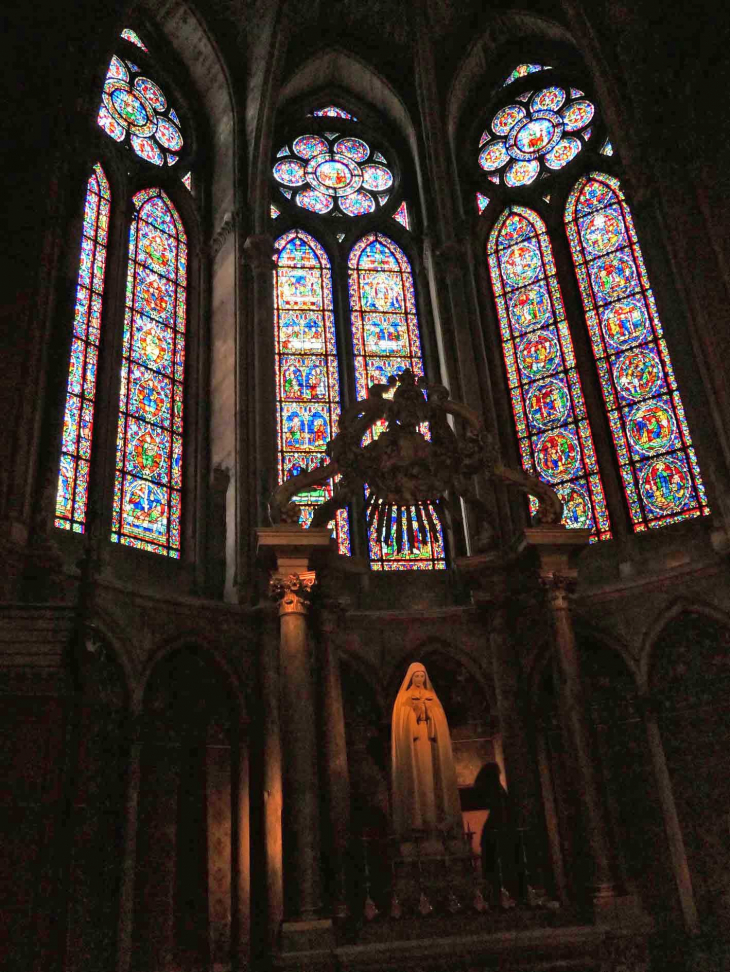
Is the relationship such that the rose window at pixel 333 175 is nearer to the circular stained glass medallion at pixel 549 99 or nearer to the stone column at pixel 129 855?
the circular stained glass medallion at pixel 549 99

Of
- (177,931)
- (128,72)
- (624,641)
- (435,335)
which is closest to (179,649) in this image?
(177,931)

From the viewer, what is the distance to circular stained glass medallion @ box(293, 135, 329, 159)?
15.8m

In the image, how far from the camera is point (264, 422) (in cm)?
1220

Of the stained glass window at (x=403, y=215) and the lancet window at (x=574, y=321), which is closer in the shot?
the lancet window at (x=574, y=321)

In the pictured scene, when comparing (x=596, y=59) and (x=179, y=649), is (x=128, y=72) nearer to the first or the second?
(x=596, y=59)

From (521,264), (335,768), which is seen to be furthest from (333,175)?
(335,768)

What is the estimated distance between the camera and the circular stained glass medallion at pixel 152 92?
1444 cm

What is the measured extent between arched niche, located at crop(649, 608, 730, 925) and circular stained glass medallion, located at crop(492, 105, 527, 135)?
9.07 meters

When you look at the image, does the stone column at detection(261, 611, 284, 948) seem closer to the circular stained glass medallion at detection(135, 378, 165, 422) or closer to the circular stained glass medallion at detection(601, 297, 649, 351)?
the circular stained glass medallion at detection(135, 378, 165, 422)

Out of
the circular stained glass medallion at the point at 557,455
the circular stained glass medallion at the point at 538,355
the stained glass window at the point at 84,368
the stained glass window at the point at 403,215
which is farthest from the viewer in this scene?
the stained glass window at the point at 403,215

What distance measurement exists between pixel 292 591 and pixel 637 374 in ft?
20.1

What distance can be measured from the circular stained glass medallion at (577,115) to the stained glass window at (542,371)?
5.58 feet

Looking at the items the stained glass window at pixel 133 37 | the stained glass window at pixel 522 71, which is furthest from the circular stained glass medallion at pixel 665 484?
the stained glass window at pixel 133 37

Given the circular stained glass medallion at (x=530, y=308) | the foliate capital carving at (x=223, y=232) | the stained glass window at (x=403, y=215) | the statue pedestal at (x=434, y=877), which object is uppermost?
the stained glass window at (x=403, y=215)
